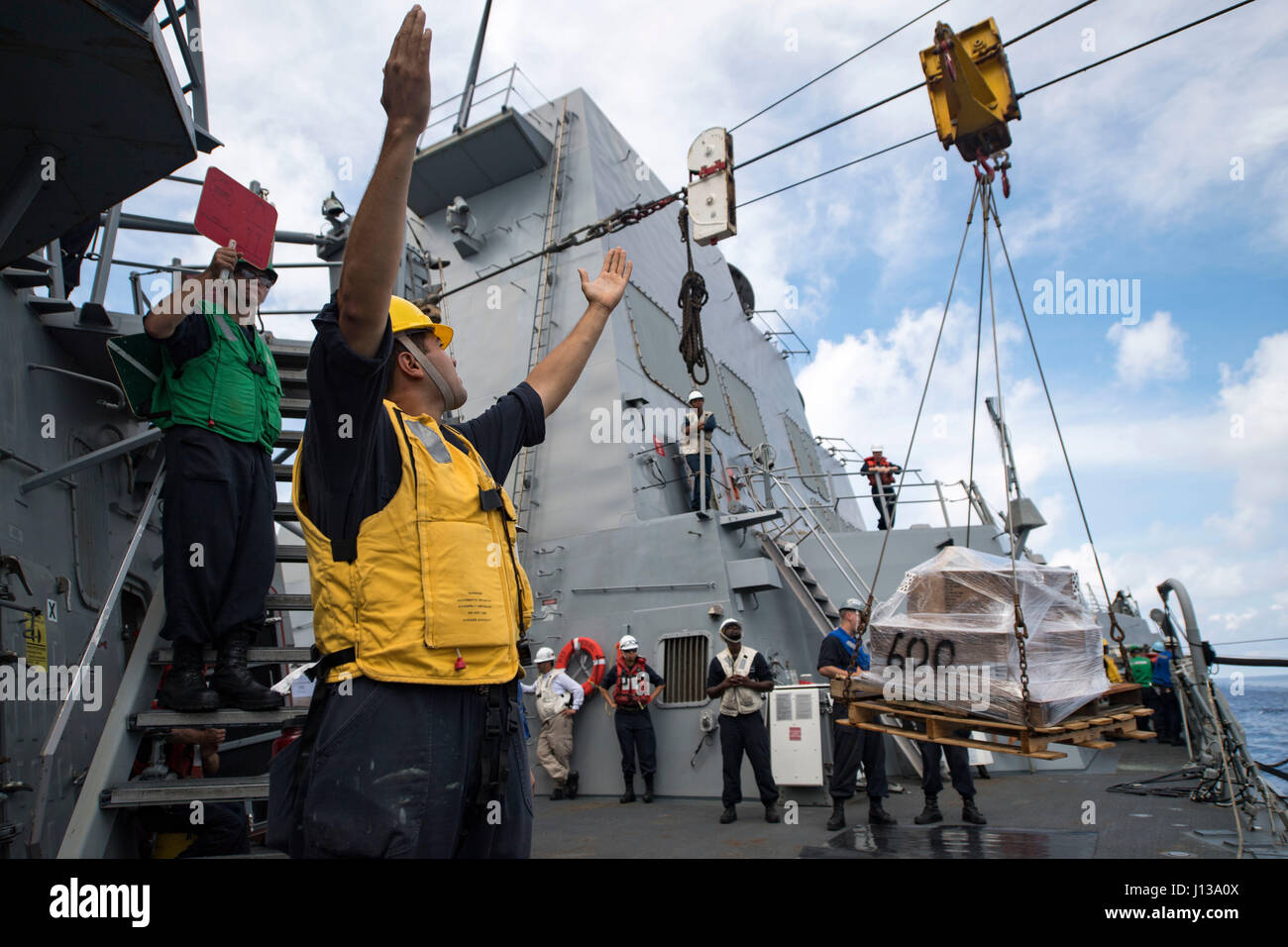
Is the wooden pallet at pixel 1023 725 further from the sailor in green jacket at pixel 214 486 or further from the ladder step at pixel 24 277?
the ladder step at pixel 24 277

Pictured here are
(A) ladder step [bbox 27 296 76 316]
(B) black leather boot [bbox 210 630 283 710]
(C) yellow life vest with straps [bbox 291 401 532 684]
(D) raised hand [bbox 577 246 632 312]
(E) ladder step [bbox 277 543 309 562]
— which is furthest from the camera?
(A) ladder step [bbox 27 296 76 316]

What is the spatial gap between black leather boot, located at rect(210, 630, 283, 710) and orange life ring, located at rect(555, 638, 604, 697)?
5450 mm

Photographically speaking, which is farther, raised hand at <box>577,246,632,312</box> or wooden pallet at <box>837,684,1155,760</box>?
wooden pallet at <box>837,684,1155,760</box>

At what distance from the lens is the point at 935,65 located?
4.62 metres

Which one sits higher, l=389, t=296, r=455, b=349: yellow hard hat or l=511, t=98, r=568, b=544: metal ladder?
l=511, t=98, r=568, b=544: metal ladder

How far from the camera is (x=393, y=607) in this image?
1385 mm

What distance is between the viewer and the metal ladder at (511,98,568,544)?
9789 millimetres

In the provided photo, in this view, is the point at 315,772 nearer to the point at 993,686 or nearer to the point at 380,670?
the point at 380,670

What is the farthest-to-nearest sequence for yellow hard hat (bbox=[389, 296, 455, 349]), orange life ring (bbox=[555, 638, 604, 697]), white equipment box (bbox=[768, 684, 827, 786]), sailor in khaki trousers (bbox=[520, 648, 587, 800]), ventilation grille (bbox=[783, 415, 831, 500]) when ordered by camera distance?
1. ventilation grille (bbox=[783, 415, 831, 500])
2. orange life ring (bbox=[555, 638, 604, 697])
3. sailor in khaki trousers (bbox=[520, 648, 587, 800])
4. white equipment box (bbox=[768, 684, 827, 786])
5. yellow hard hat (bbox=[389, 296, 455, 349])

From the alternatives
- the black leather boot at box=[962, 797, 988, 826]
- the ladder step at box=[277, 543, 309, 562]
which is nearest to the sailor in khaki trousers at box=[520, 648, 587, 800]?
the black leather boot at box=[962, 797, 988, 826]

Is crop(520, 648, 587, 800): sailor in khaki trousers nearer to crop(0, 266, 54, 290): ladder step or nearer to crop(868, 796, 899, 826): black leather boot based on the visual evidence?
crop(868, 796, 899, 826): black leather boot

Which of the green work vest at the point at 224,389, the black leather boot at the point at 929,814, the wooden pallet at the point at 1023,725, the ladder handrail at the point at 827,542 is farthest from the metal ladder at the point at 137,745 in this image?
the ladder handrail at the point at 827,542

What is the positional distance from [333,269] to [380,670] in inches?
202
